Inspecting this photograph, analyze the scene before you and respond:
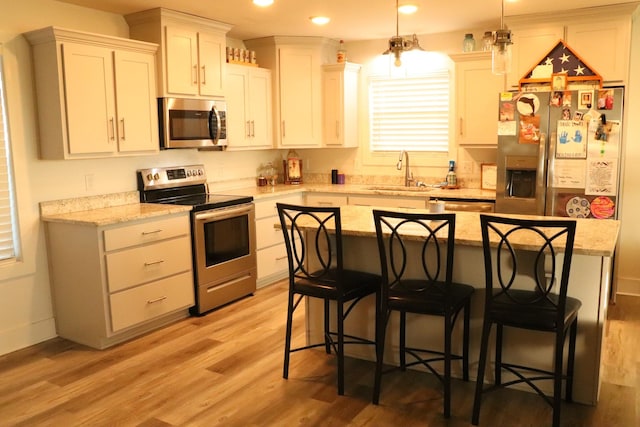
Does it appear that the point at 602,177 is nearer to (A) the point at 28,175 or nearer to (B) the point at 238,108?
(B) the point at 238,108

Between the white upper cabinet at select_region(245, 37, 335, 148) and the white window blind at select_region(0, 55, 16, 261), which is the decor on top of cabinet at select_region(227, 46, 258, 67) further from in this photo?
the white window blind at select_region(0, 55, 16, 261)

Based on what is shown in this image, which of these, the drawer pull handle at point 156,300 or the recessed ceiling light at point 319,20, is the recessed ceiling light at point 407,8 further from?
the drawer pull handle at point 156,300

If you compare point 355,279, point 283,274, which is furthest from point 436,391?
point 283,274

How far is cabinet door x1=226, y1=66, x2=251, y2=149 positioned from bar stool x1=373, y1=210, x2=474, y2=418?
2520mm

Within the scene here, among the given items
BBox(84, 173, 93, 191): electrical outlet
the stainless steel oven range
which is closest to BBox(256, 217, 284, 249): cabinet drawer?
the stainless steel oven range

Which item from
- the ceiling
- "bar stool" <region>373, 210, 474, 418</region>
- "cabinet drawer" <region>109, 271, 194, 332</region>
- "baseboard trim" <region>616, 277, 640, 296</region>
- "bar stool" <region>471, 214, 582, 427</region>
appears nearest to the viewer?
"bar stool" <region>471, 214, 582, 427</region>

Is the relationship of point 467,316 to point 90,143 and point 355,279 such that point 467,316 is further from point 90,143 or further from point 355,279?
point 90,143

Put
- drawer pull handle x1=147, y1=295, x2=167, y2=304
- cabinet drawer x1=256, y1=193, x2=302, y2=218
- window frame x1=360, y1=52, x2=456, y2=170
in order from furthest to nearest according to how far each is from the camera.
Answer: window frame x1=360, y1=52, x2=456, y2=170, cabinet drawer x1=256, y1=193, x2=302, y2=218, drawer pull handle x1=147, y1=295, x2=167, y2=304

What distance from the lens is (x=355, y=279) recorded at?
10.4 feet

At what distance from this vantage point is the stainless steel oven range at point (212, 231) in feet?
14.5

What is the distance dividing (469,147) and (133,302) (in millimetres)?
3264

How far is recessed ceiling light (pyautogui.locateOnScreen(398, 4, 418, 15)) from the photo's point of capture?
4.35 m

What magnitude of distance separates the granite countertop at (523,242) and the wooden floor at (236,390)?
86 cm

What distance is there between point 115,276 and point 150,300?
1.16ft
